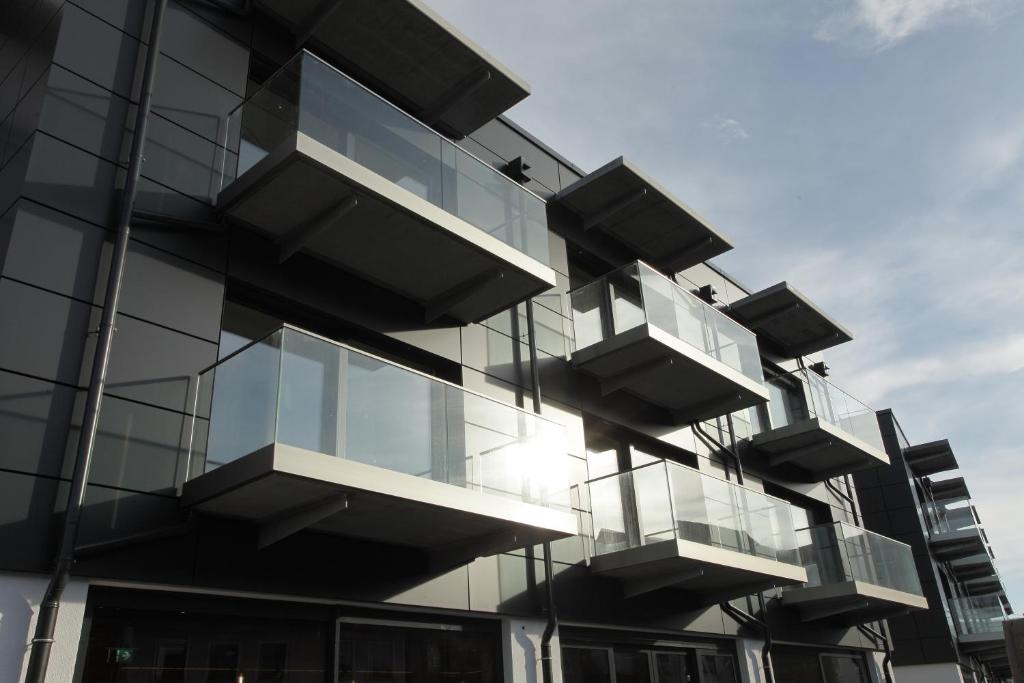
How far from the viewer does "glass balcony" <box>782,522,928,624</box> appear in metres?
14.6

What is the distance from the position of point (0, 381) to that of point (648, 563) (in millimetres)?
7369

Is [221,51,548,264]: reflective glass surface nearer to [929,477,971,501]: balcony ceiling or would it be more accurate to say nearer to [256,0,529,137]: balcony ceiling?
[256,0,529,137]: balcony ceiling

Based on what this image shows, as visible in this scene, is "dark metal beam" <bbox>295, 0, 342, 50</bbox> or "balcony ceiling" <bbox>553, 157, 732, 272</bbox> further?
"balcony ceiling" <bbox>553, 157, 732, 272</bbox>

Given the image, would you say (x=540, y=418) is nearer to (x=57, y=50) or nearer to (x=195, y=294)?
(x=195, y=294)

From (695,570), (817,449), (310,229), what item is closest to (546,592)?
(695,570)

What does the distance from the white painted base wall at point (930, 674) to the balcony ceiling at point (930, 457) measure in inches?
318

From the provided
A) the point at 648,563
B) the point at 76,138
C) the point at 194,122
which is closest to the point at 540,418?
the point at 648,563

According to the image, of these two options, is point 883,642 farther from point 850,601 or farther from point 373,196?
point 373,196

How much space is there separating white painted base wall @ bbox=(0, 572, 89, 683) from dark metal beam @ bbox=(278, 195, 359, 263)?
380 centimetres

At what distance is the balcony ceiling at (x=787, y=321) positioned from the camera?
1753cm

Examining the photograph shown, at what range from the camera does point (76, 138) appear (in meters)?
7.58

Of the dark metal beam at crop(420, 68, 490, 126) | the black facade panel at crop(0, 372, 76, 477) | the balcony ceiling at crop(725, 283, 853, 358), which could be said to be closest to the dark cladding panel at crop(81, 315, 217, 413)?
the black facade panel at crop(0, 372, 76, 477)

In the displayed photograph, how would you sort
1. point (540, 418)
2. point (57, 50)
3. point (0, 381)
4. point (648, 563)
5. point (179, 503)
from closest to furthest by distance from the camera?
1. point (0, 381)
2. point (179, 503)
3. point (57, 50)
4. point (540, 418)
5. point (648, 563)

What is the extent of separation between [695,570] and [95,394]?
7.46 meters
